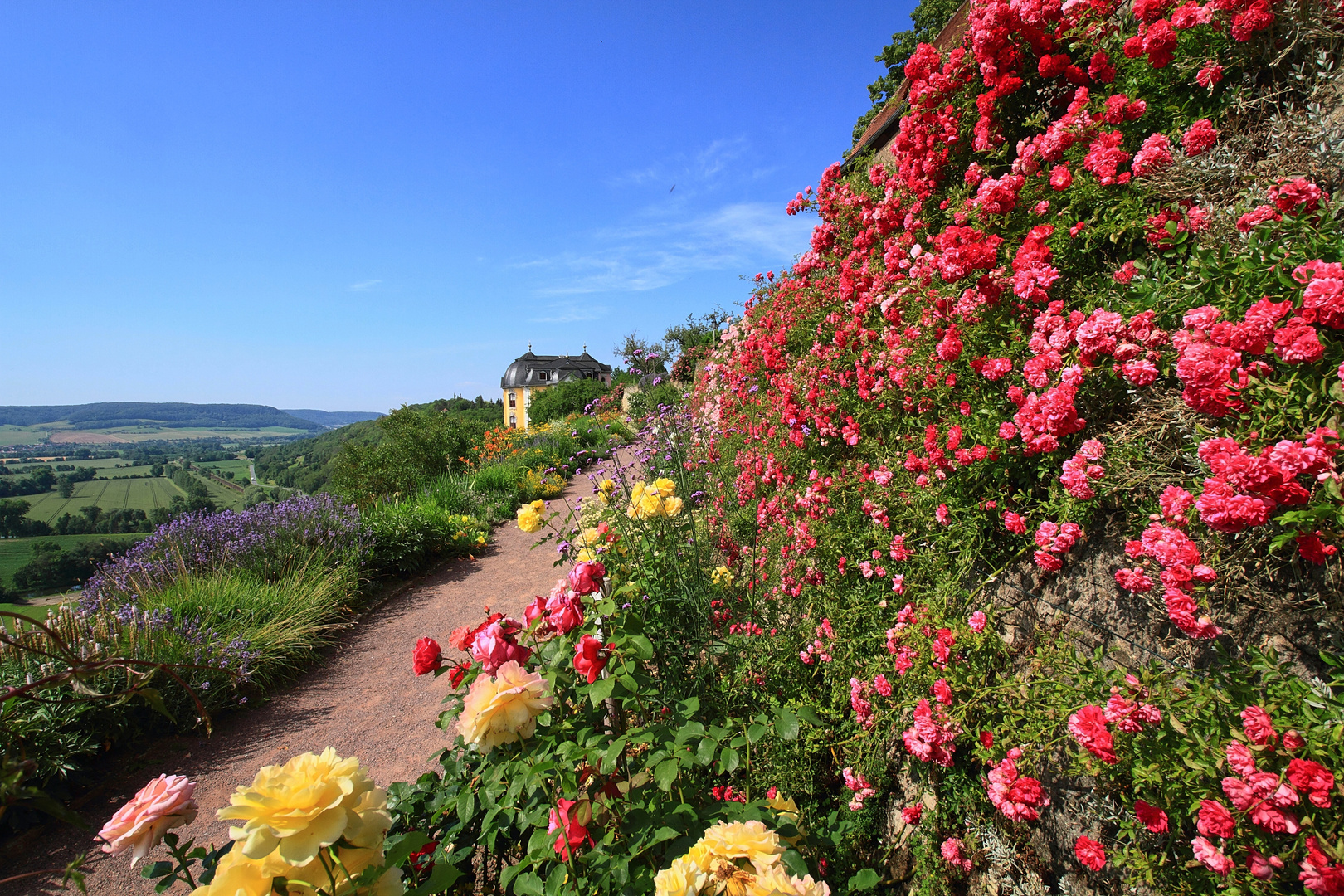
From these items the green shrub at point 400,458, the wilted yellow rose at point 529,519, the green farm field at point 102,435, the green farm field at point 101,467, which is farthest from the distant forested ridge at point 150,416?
the wilted yellow rose at point 529,519

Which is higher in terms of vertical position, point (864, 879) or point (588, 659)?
point (588, 659)

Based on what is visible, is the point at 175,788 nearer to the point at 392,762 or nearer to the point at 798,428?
the point at 392,762

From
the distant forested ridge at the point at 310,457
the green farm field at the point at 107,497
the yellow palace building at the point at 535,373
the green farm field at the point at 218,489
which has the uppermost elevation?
the yellow palace building at the point at 535,373

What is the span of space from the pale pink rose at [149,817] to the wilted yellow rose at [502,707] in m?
0.48

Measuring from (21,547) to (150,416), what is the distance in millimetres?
79508

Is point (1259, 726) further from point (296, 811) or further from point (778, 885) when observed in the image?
point (296, 811)

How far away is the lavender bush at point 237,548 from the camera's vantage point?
471cm

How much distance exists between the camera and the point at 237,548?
531 centimetres

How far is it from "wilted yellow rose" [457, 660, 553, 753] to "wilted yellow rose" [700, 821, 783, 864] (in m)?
0.47

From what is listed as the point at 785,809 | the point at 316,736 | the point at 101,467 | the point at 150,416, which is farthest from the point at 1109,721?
the point at 150,416

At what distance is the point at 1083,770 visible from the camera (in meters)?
1.41

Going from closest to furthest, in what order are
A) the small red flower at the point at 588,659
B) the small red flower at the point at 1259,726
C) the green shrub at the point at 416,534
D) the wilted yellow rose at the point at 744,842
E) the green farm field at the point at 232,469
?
the wilted yellow rose at the point at 744,842
the small red flower at the point at 1259,726
the small red flower at the point at 588,659
the green shrub at the point at 416,534
the green farm field at the point at 232,469

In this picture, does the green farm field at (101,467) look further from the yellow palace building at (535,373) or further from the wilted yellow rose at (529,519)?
the wilted yellow rose at (529,519)

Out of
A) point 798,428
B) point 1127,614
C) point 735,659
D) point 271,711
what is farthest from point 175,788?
point 271,711
